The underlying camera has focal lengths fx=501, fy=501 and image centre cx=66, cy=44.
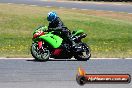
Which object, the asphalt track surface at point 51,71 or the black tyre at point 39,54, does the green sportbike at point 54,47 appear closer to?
the black tyre at point 39,54

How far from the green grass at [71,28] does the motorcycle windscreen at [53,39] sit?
1.51m

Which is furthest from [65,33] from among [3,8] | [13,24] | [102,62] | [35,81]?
[3,8]

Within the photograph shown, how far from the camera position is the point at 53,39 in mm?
15555

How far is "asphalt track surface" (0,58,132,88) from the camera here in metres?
11.0

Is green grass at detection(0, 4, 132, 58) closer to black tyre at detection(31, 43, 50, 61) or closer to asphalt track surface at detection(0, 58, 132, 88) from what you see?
black tyre at detection(31, 43, 50, 61)

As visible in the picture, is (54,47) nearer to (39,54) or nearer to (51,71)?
(39,54)

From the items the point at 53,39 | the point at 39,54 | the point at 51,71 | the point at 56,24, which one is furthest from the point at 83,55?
the point at 51,71

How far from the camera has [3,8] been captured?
34.4m

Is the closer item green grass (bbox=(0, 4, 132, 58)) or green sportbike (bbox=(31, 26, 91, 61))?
green sportbike (bbox=(31, 26, 91, 61))

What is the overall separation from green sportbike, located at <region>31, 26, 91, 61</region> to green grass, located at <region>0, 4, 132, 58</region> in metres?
1.26

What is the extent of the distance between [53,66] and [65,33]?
2.05 meters

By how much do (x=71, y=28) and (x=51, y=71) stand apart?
1489 cm

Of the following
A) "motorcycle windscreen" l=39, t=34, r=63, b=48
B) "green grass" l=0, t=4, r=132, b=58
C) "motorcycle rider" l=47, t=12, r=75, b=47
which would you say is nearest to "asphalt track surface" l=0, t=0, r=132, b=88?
"motorcycle windscreen" l=39, t=34, r=63, b=48

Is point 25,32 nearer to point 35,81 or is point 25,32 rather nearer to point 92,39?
point 92,39
